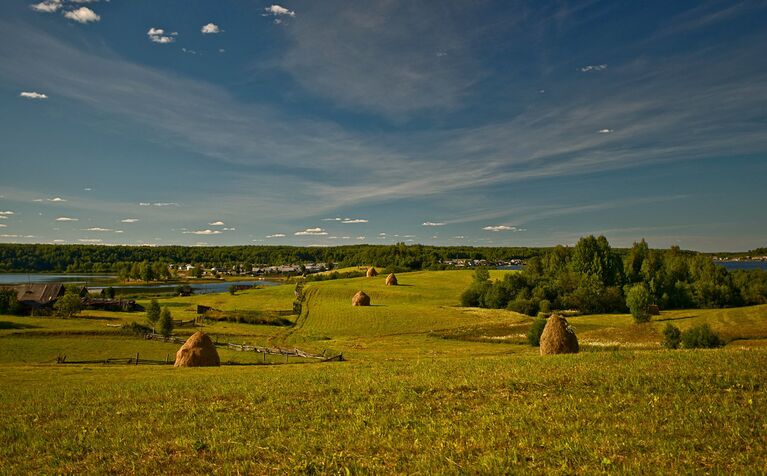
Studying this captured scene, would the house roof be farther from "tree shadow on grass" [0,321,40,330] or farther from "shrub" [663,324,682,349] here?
"shrub" [663,324,682,349]

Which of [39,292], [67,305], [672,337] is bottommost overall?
[67,305]

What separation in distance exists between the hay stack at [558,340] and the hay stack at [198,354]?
1076 inches

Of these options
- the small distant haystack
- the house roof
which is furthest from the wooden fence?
the house roof

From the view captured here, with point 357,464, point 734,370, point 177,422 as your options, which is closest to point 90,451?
point 177,422

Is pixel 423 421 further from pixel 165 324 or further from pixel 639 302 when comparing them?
pixel 639 302

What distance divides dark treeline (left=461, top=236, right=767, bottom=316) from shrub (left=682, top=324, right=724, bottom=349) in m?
46.1

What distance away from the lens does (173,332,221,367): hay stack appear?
3738 centimetres

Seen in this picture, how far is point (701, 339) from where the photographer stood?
47.5 meters

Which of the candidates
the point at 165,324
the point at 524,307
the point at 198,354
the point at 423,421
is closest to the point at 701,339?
the point at 423,421

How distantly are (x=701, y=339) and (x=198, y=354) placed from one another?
1956 inches

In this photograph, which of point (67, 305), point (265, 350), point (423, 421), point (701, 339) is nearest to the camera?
point (423, 421)

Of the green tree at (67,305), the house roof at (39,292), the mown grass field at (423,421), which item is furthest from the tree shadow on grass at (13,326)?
the mown grass field at (423,421)

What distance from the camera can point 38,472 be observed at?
1016cm

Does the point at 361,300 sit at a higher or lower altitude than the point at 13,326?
higher
